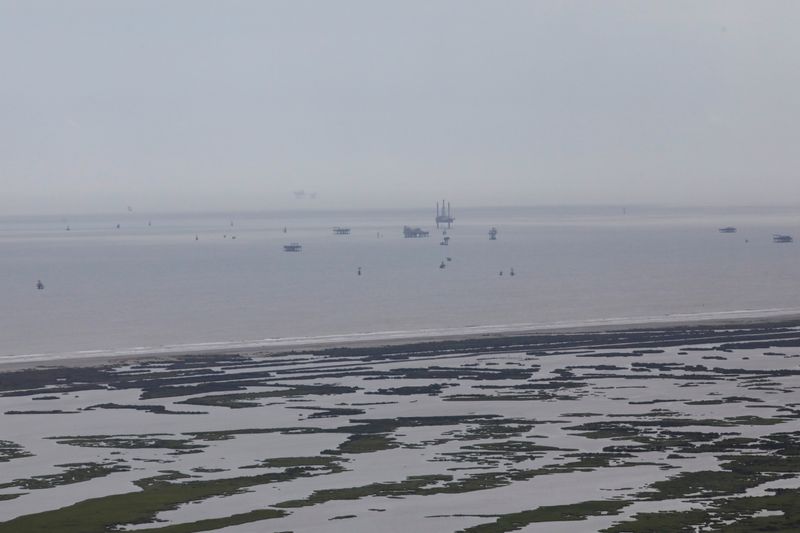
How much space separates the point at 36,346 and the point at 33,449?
39443mm

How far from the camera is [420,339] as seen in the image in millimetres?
72500

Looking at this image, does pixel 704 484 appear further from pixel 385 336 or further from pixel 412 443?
pixel 385 336

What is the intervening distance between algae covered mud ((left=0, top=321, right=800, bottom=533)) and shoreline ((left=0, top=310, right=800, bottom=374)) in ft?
11.7

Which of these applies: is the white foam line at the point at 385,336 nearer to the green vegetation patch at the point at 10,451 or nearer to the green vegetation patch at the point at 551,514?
the green vegetation patch at the point at 10,451

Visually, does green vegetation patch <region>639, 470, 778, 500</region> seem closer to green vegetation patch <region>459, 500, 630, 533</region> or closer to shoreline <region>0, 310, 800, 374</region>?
green vegetation patch <region>459, 500, 630, 533</region>

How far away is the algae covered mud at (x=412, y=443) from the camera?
104 feet

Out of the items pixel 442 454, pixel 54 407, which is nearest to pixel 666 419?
pixel 442 454

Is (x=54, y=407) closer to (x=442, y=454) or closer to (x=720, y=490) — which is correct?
(x=442, y=454)

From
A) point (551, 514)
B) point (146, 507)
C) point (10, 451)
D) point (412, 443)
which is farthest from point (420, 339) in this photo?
point (551, 514)

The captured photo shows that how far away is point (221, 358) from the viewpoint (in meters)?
64.5

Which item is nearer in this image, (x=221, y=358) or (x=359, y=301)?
(x=221, y=358)

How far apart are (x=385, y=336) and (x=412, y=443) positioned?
37603 mm

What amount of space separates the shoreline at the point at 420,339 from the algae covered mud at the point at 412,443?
3.56m

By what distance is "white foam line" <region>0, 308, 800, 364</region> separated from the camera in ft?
232
